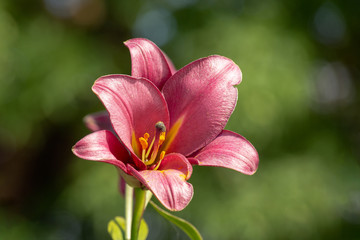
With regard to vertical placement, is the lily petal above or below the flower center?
above

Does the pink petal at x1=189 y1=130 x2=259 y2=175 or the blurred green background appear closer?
the pink petal at x1=189 y1=130 x2=259 y2=175

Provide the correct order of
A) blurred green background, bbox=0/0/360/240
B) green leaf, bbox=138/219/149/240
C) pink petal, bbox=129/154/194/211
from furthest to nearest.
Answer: blurred green background, bbox=0/0/360/240 < green leaf, bbox=138/219/149/240 < pink petal, bbox=129/154/194/211

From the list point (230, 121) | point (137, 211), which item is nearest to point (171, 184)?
point (137, 211)

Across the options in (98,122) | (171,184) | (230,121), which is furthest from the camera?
(230,121)

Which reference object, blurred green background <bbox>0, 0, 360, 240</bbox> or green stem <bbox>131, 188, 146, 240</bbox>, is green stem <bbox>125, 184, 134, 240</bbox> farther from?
blurred green background <bbox>0, 0, 360, 240</bbox>

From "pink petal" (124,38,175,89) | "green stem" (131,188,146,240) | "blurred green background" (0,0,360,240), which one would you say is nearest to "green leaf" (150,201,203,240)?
"green stem" (131,188,146,240)

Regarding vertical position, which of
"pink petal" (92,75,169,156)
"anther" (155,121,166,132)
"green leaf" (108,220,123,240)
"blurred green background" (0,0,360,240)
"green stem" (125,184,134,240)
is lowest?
"blurred green background" (0,0,360,240)

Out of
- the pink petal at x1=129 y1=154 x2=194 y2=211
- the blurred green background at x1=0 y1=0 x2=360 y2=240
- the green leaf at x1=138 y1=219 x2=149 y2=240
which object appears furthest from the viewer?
the blurred green background at x1=0 y1=0 x2=360 y2=240

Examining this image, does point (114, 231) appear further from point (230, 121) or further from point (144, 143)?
point (230, 121)
